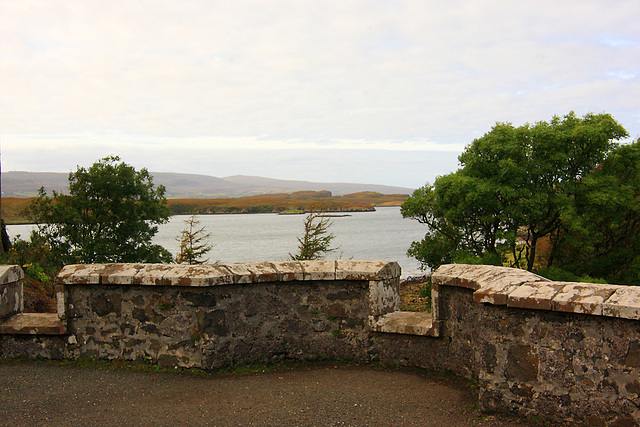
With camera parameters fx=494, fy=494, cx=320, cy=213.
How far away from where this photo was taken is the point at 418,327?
5.06 metres

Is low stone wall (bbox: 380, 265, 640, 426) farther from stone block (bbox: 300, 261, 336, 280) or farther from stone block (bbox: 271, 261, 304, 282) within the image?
stone block (bbox: 271, 261, 304, 282)

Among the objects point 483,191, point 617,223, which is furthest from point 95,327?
point 617,223

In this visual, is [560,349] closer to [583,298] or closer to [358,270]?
[583,298]

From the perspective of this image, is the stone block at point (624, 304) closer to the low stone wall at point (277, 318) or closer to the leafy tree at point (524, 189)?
the low stone wall at point (277, 318)

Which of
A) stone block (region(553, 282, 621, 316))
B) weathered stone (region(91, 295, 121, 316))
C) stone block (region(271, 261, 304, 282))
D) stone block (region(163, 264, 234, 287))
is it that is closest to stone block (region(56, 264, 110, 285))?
weathered stone (region(91, 295, 121, 316))

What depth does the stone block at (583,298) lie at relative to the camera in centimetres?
352

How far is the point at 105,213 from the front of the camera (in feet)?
82.6

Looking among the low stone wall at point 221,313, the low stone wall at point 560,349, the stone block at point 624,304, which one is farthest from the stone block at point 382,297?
the stone block at point 624,304

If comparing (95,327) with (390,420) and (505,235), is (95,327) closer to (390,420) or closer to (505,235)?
(390,420)

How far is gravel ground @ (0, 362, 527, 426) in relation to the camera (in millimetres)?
3980

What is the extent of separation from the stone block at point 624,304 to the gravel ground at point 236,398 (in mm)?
1118

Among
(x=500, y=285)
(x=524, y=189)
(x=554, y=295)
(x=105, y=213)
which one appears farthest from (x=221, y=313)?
(x=105, y=213)

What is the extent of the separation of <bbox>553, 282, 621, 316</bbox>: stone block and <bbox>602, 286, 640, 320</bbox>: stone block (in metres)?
0.04

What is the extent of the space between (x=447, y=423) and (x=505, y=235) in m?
20.4
